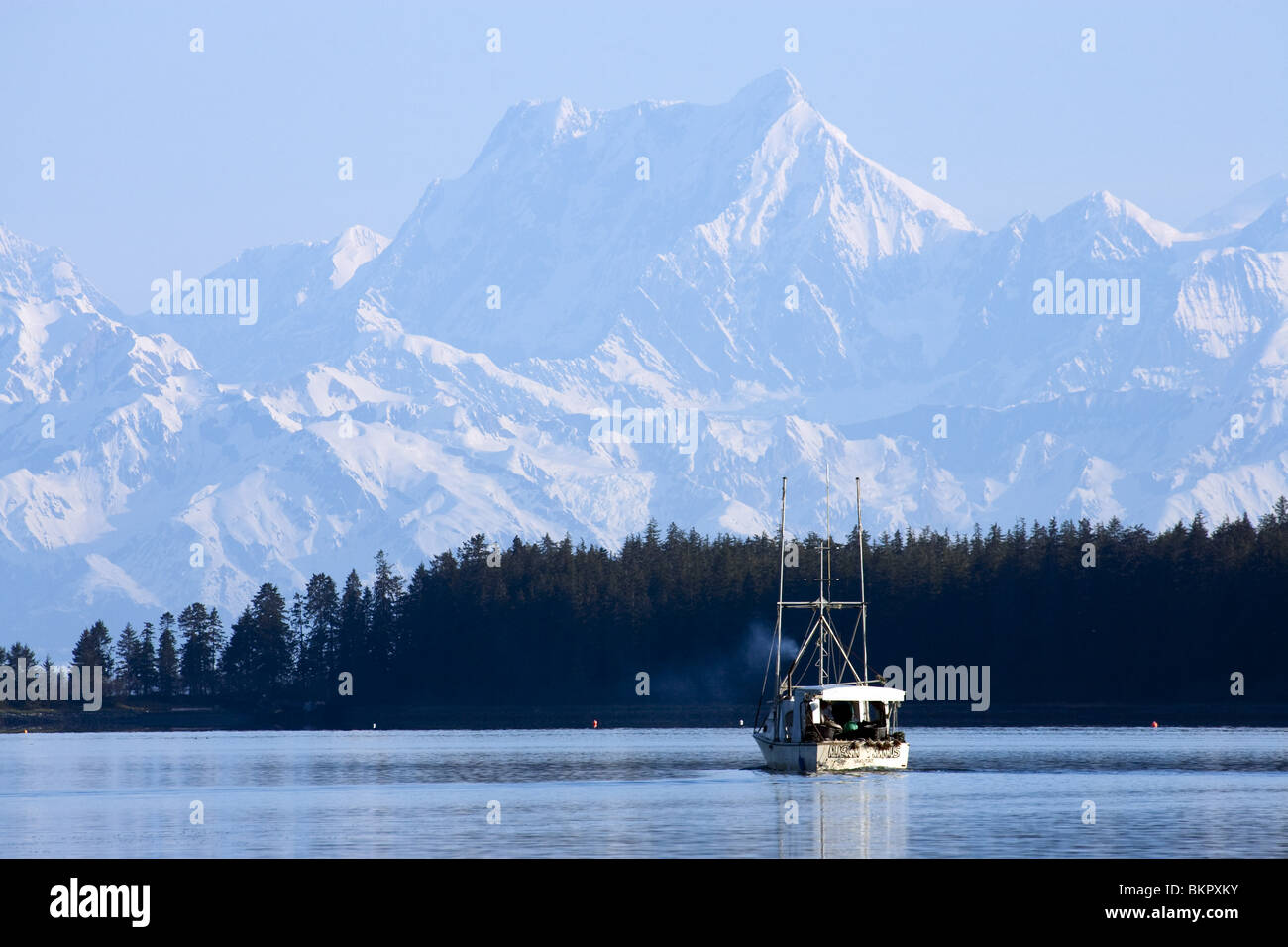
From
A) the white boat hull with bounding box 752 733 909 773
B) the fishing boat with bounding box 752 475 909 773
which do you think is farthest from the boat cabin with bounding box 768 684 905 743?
the white boat hull with bounding box 752 733 909 773

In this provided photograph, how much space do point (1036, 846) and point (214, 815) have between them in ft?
119

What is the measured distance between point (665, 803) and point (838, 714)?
78.6ft

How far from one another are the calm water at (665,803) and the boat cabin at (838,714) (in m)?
2.29

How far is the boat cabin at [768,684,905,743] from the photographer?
105 meters

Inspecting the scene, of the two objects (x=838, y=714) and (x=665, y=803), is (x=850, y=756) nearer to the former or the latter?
(x=838, y=714)

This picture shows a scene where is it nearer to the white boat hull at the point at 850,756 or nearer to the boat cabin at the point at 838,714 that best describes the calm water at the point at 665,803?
the white boat hull at the point at 850,756

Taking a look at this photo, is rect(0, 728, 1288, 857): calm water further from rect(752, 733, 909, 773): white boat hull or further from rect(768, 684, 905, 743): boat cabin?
rect(768, 684, 905, 743): boat cabin

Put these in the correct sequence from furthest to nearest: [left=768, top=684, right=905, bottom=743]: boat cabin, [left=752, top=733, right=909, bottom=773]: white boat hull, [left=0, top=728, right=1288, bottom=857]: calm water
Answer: [left=768, top=684, right=905, bottom=743]: boat cabin
[left=752, top=733, right=909, bottom=773]: white boat hull
[left=0, top=728, right=1288, bottom=857]: calm water

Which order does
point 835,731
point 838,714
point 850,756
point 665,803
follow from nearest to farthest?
point 665,803 < point 850,756 < point 835,731 < point 838,714

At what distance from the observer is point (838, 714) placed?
355 feet

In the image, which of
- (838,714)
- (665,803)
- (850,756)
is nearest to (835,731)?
(850,756)

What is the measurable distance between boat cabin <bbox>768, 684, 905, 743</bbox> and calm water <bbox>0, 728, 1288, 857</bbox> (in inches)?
90.1
